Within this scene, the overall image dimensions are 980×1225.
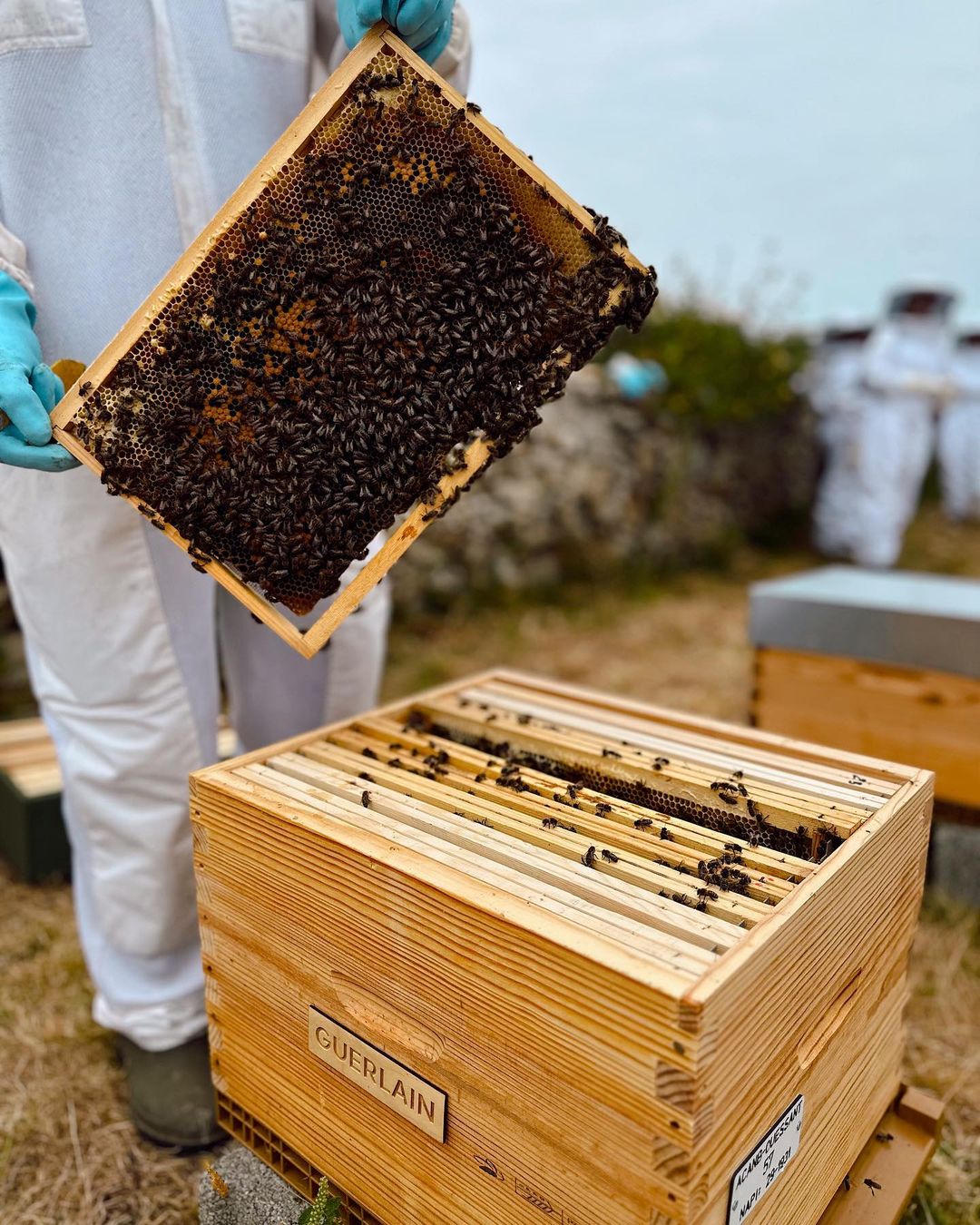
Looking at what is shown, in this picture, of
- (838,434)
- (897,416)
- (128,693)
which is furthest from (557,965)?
(838,434)

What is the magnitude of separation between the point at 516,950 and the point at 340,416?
981mm

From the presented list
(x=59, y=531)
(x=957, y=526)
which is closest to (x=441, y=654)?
(x=59, y=531)

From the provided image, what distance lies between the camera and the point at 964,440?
10.6 metres

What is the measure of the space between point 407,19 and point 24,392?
0.91 metres

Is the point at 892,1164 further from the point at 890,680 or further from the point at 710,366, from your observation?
the point at 710,366

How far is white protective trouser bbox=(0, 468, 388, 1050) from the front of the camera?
1.92 metres

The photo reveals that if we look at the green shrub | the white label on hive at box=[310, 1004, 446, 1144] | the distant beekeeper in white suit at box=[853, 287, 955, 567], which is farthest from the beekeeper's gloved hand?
the white label on hive at box=[310, 1004, 446, 1144]

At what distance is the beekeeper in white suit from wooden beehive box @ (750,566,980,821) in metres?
1.52

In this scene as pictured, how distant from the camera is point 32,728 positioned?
3.53m

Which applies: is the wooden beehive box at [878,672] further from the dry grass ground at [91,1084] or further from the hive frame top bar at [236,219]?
the hive frame top bar at [236,219]

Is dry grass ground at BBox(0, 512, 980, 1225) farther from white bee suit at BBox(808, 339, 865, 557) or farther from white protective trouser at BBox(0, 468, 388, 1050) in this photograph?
white bee suit at BBox(808, 339, 865, 557)

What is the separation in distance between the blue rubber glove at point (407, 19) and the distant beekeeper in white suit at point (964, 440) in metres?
10.1

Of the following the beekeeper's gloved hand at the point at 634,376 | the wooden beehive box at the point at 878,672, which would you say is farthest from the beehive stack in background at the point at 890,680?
the beekeeper's gloved hand at the point at 634,376

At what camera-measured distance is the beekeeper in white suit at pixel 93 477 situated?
1.74 m
